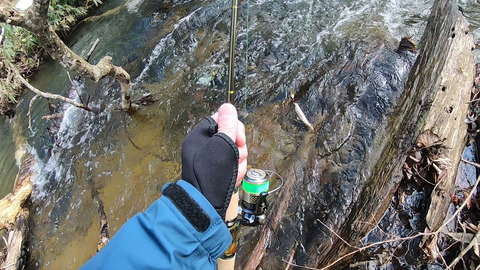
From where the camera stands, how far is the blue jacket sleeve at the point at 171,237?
139 centimetres

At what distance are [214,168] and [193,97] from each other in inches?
120

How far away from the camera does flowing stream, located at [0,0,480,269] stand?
3809 millimetres

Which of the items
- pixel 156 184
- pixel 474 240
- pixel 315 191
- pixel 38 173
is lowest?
pixel 474 240

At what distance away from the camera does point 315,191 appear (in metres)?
3.32

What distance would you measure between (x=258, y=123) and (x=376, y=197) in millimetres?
1683

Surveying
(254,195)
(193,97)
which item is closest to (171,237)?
(254,195)

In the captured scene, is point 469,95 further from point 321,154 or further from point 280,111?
point 280,111

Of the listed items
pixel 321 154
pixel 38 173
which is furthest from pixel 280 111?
pixel 38 173

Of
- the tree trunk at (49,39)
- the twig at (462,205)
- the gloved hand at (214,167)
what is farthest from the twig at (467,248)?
the tree trunk at (49,39)

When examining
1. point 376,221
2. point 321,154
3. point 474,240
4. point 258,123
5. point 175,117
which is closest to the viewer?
point 474,240

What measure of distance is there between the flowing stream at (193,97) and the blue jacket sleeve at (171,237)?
5.32ft

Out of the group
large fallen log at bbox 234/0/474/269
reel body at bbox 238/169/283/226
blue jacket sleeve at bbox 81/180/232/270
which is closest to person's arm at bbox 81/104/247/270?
blue jacket sleeve at bbox 81/180/232/270

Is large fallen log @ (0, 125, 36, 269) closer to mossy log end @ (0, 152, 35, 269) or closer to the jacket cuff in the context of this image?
mossy log end @ (0, 152, 35, 269)

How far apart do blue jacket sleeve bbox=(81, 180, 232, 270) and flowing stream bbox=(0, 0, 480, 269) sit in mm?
1623
